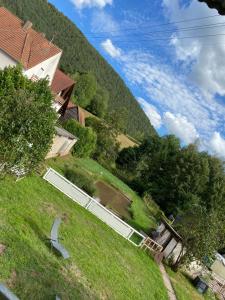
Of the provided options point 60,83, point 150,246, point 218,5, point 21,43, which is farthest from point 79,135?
point 218,5

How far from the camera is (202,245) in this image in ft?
97.2

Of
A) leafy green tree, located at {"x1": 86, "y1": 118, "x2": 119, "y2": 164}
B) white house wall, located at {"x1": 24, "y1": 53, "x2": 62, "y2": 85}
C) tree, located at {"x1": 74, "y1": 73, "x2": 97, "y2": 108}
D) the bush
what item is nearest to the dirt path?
the bush

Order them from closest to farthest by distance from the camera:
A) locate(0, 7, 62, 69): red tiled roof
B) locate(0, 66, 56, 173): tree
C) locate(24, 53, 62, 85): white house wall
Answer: locate(0, 66, 56, 173): tree → locate(0, 7, 62, 69): red tiled roof → locate(24, 53, 62, 85): white house wall

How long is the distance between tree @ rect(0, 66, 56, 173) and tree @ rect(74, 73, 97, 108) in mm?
100874

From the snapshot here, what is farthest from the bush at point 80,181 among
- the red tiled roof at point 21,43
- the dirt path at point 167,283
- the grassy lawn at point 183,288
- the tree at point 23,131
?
the red tiled roof at point 21,43

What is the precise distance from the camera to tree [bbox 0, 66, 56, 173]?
1914cm

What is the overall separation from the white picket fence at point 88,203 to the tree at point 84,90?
3674 inches

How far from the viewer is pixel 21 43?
4262cm

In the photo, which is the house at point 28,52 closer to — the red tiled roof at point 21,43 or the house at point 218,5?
the red tiled roof at point 21,43

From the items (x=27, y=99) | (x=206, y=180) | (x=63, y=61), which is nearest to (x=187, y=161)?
(x=206, y=180)

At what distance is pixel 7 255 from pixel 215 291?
25690 millimetres

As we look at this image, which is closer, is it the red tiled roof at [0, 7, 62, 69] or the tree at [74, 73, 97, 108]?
the red tiled roof at [0, 7, 62, 69]

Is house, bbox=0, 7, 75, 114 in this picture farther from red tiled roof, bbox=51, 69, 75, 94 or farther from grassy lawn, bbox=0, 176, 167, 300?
grassy lawn, bbox=0, 176, 167, 300

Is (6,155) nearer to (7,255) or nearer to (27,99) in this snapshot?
(27,99)
